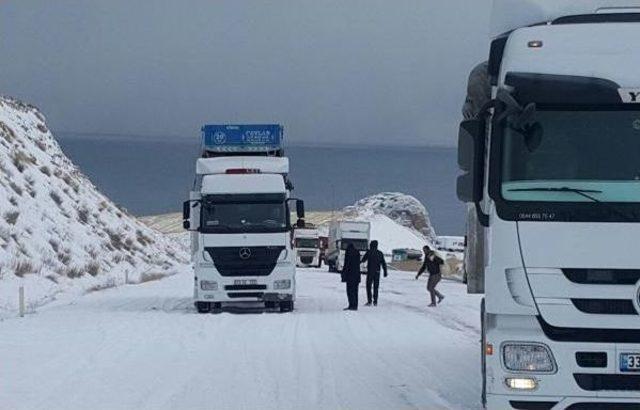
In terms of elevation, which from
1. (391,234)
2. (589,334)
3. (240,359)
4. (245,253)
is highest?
(589,334)


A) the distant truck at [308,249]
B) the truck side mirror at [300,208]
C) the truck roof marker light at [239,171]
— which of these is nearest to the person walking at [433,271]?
the truck side mirror at [300,208]

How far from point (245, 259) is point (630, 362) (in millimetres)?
16932

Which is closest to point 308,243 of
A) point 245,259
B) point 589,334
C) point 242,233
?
point 245,259

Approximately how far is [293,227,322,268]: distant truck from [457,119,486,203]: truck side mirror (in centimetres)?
6581

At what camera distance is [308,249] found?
78125 mm

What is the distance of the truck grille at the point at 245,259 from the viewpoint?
26.1 metres

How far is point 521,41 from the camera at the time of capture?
10.3 metres

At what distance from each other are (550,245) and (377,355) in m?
8.07

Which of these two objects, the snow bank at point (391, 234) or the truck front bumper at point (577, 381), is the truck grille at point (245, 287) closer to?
the truck front bumper at point (577, 381)

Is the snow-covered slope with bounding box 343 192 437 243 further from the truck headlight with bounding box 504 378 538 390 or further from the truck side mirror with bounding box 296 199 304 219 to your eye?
the truck headlight with bounding box 504 378 538 390

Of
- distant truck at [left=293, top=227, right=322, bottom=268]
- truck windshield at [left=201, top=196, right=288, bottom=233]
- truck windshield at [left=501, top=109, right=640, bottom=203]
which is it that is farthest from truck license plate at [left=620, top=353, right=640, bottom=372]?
distant truck at [left=293, top=227, right=322, bottom=268]

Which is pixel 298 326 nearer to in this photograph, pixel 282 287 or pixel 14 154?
pixel 282 287

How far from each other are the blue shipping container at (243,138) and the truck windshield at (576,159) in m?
17.9

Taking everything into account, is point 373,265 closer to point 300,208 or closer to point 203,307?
point 300,208
